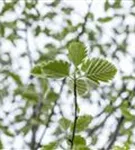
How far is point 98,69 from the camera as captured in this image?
1.98ft

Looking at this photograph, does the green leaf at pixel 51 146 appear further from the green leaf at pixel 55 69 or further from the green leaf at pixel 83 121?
the green leaf at pixel 55 69

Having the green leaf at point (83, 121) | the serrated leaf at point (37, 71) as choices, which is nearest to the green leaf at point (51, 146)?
the green leaf at point (83, 121)

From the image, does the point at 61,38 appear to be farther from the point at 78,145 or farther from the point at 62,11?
Result: the point at 78,145

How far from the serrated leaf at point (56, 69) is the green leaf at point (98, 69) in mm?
29

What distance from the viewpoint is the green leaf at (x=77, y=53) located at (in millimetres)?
576

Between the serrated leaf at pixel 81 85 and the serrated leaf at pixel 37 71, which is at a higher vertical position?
the serrated leaf at pixel 37 71

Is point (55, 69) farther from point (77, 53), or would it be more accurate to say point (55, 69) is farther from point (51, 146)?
point (51, 146)

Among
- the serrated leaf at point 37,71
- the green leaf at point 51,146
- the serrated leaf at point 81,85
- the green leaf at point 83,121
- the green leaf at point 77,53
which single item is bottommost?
the green leaf at point 51,146

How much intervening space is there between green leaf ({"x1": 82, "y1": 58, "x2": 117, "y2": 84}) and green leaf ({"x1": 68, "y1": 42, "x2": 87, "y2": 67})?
2cm

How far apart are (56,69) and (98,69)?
64 millimetres

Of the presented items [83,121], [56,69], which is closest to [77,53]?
[56,69]

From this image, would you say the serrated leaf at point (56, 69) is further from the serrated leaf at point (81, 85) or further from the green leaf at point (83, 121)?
the green leaf at point (83, 121)

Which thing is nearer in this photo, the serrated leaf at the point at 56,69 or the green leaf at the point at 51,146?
the serrated leaf at the point at 56,69

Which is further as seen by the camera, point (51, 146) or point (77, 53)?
point (51, 146)
